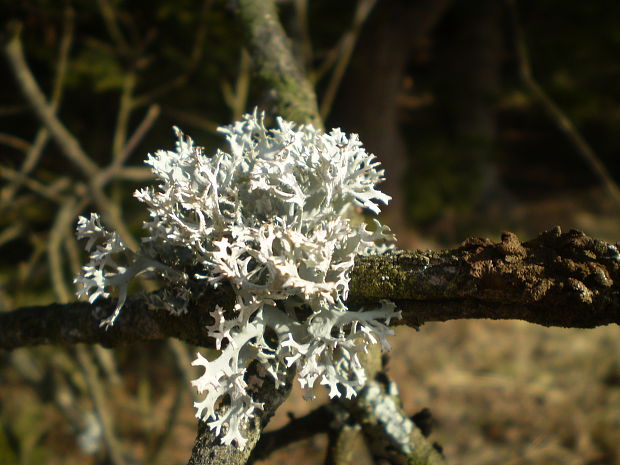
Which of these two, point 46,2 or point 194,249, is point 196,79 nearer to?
point 46,2

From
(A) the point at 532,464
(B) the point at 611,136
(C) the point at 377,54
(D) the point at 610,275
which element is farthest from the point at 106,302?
(B) the point at 611,136

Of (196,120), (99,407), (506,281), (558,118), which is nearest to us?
(506,281)

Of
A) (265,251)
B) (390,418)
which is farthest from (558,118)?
(265,251)

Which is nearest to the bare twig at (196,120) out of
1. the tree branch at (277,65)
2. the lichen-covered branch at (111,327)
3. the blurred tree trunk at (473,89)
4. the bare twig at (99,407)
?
the tree branch at (277,65)

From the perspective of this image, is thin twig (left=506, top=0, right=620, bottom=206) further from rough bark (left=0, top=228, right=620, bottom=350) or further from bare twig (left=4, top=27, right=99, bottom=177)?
bare twig (left=4, top=27, right=99, bottom=177)

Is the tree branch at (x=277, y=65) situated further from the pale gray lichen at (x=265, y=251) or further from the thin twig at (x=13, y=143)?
the thin twig at (x=13, y=143)

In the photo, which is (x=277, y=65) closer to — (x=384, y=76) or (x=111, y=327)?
(x=111, y=327)
